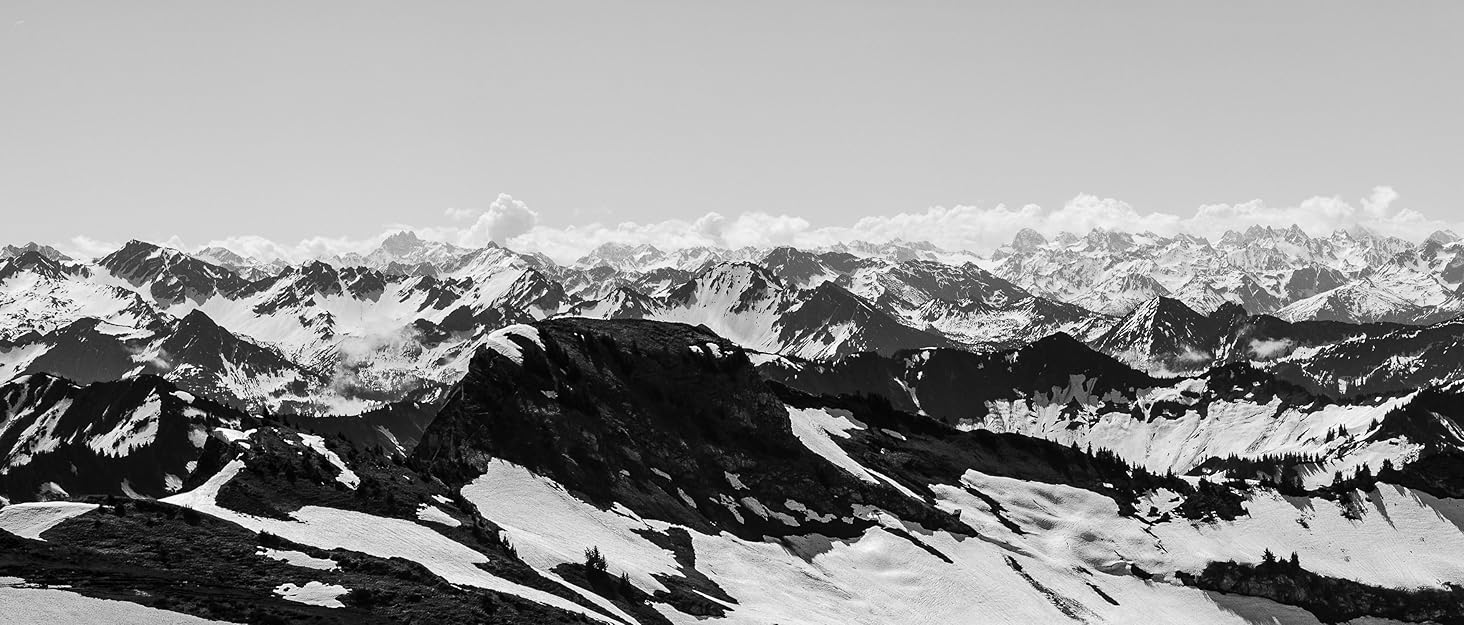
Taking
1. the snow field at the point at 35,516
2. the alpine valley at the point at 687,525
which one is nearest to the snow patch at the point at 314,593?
the alpine valley at the point at 687,525

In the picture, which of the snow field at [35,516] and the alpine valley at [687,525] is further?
the alpine valley at [687,525]

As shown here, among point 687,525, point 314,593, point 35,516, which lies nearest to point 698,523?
point 687,525

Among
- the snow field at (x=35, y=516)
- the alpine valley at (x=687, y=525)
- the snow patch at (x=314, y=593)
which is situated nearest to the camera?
the snow patch at (x=314, y=593)

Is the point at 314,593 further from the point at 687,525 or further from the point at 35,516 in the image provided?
the point at 687,525

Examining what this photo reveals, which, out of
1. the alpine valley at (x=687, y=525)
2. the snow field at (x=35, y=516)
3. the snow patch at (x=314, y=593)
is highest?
the alpine valley at (x=687, y=525)

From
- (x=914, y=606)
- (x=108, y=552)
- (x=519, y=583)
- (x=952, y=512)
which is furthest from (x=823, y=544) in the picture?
(x=108, y=552)

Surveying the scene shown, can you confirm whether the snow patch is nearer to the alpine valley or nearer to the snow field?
the alpine valley

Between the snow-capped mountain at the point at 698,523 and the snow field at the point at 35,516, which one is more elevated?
the snow-capped mountain at the point at 698,523

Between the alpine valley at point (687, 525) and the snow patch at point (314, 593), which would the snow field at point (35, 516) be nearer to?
the alpine valley at point (687, 525)

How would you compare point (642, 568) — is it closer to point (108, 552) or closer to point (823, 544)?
point (823, 544)

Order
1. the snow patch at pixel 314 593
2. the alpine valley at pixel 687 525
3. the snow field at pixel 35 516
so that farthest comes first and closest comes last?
the alpine valley at pixel 687 525 < the snow field at pixel 35 516 < the snow patch at pixel 314 593

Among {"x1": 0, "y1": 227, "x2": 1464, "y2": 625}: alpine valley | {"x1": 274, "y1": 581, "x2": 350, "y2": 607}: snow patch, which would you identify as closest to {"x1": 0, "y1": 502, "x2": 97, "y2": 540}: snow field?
{"x1": 0, "y1": 227, "x2": 1464, "y2": 625}: alpine valley

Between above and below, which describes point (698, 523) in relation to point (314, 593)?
above

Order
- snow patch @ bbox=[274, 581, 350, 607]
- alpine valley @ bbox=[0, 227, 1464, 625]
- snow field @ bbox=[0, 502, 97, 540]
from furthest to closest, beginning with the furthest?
alpine valley @ bbox=[0, 227, 1464, 625] < snow field @ bbox=[0, 502, 97, 540] < snow patch @ bbox=[274, 581, 350, 607]
